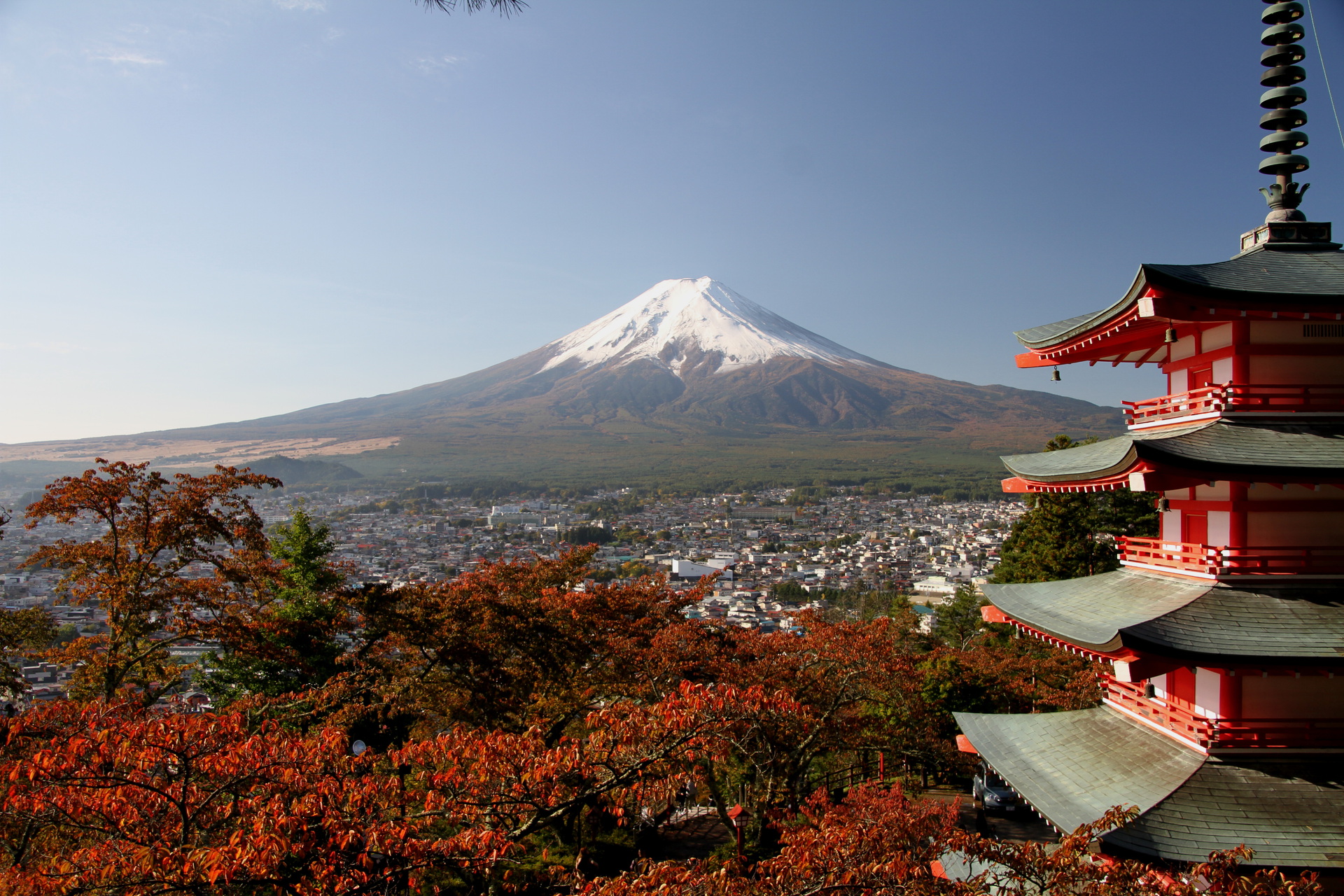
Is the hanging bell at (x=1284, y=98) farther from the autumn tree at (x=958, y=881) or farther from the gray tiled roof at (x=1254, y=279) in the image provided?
the autumn tree at (x=958, y=881)

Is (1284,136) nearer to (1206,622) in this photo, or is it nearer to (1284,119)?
(1284,119)

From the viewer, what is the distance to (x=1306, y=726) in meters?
4.75

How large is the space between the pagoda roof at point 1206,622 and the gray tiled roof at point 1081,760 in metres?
0.95

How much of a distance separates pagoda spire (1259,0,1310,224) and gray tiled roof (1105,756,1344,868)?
4500 mm

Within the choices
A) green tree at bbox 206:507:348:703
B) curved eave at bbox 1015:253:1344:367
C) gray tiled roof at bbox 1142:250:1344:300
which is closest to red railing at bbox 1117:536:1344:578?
curved eave at bbox 1015:253:1344:367

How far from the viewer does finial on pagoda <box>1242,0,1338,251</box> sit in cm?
540

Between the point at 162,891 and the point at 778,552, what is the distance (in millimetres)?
53043

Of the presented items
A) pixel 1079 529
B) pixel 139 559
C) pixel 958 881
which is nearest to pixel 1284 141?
pixel 958 881

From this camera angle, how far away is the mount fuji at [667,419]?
86312 millimetres

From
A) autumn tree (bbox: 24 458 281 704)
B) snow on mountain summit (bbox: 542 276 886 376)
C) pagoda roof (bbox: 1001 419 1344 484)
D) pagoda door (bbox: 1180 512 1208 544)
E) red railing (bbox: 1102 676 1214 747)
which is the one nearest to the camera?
pagoda roof (bbox: 1001 419 1344 484)

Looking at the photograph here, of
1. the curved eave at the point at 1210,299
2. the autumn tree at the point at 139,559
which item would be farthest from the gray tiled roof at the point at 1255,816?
the autumn tree at the point at 139,559

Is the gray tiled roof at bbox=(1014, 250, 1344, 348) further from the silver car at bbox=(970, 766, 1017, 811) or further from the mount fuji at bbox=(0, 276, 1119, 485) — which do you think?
the mount fuji at bbox=(0, 276, 1119, 485)

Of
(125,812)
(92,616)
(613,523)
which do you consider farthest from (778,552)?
(125,812)

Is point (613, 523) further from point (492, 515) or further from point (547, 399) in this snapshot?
point (547, 399)
